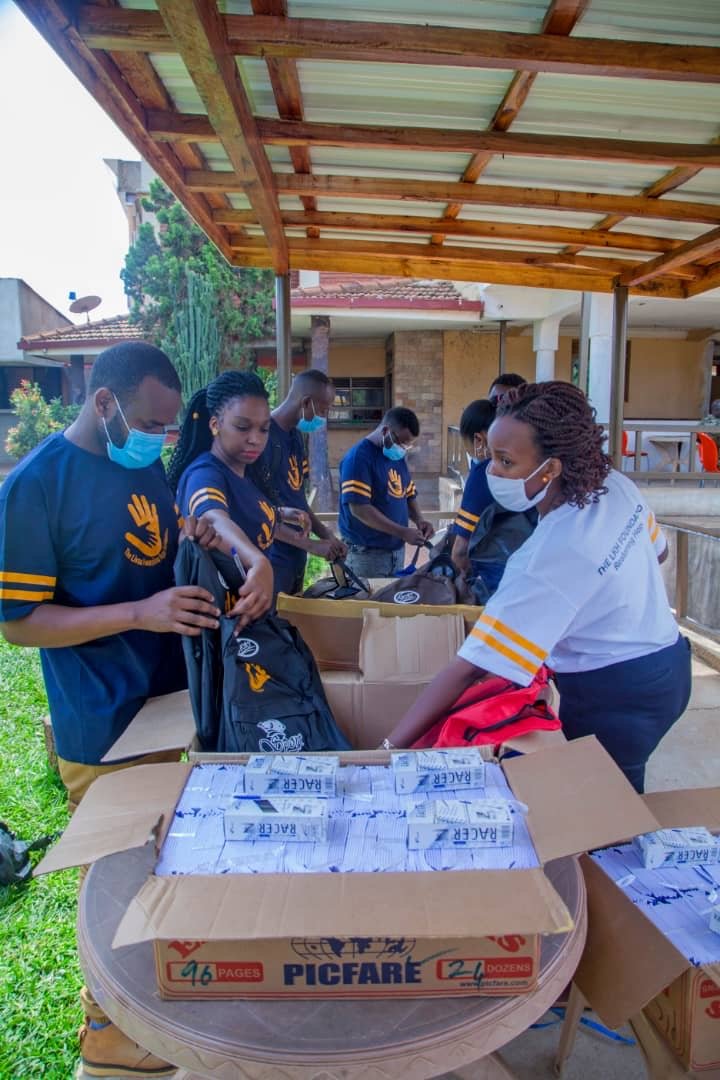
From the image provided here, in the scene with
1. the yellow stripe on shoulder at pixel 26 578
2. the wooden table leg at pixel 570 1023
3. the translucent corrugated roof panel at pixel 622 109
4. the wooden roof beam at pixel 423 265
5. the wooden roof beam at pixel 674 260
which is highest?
the translucent corrugated roof panel at pixel 622 109

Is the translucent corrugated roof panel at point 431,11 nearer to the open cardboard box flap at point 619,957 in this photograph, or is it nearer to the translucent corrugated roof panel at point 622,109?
the translucent corrugated roof panel at point 622,109

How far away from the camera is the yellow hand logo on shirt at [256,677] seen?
1711mm

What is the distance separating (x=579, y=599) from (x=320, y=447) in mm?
10522

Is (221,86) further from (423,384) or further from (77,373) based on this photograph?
(77,373)

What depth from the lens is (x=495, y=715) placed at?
1.58 m

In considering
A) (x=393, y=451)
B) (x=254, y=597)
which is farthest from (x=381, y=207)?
(x=254, y=597)

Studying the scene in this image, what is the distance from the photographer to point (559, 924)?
93cm

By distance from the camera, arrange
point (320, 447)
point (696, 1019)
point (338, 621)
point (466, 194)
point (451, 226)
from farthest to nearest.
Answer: point (320, 447)
point (451, 226)
point (466, 194)
point (338, 621)
point (696, 1019)

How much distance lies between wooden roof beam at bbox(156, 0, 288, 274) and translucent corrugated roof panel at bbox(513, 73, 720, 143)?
1.09 meters

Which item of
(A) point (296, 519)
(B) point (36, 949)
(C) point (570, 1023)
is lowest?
(B) point (36, 949)

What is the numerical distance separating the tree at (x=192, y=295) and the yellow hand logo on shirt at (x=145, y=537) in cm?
1215

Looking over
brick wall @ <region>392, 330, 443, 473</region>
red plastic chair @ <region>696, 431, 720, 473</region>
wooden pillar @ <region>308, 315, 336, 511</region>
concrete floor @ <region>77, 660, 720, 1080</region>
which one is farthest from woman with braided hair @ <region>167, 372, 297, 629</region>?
brick wall @ <region>392, 330, 443, 473</region>

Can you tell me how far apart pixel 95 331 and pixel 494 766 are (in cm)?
1914

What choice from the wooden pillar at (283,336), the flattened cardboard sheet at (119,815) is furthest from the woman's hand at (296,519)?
the flattened cardboard sheet at (119,815)
